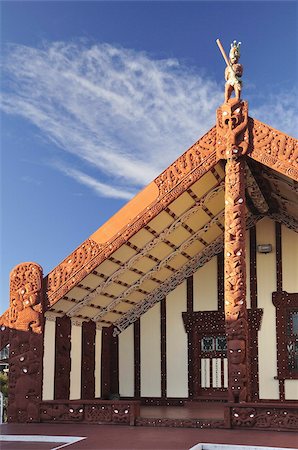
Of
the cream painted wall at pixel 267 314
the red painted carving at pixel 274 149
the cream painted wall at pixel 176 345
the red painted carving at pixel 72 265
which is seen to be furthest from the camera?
the cream painted wall at pixel 176 345

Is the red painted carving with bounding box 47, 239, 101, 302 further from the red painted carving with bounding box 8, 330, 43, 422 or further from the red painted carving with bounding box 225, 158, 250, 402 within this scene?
the red painted carving with bounding box 225, 158, 250, 402

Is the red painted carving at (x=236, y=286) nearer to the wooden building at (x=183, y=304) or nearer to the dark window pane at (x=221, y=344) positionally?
the wooden building at (x=183, y=304)

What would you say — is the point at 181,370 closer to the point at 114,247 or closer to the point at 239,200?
the point at 114,247

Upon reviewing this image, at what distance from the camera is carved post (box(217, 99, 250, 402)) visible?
841 cm

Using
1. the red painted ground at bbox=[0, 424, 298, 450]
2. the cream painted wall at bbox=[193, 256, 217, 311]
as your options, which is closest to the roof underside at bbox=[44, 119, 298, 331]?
the cream painted wall at bbox=[193, 256, 217, 311]

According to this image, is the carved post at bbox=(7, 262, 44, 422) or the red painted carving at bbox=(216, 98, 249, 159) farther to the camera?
the carved post at bbox=(7, 262, 44, 422)

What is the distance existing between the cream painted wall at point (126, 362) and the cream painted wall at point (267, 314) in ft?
8.66

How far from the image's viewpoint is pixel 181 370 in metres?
12.3

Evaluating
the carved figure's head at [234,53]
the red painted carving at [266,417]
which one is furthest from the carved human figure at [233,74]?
the red painted carving at [266,417]

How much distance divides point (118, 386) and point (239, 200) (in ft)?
18.1

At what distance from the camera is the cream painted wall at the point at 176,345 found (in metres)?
12.2

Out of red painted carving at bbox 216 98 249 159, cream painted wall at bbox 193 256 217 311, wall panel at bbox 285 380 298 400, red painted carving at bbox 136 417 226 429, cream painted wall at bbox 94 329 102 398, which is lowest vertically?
red painted carving at bbox 136 417 226 429

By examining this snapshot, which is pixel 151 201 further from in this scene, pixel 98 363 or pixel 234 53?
pixel 98 363

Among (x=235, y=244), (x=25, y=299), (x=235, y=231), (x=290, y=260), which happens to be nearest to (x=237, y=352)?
(x=235, y=244)
